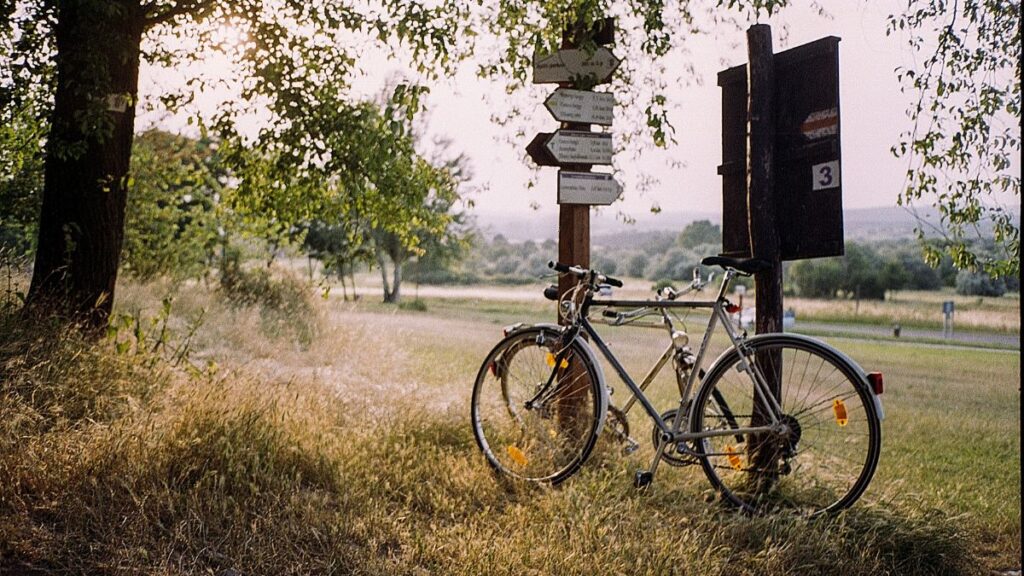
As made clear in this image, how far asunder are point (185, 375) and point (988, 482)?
624 centimetres

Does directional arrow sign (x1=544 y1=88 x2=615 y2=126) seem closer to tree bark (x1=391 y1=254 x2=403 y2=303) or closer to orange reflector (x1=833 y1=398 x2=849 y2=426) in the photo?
orange reflector (x1=833 y1=398 x2=849 y2=426)

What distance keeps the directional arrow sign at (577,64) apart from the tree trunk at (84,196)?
3.13 metres

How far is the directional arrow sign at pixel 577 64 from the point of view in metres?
5.48

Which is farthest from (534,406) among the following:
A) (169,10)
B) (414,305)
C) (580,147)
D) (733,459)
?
(414,305)

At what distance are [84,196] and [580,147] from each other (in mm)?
4000

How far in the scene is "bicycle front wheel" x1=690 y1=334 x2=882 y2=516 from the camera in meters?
3.90

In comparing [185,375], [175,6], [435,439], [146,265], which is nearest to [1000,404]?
[435,439]

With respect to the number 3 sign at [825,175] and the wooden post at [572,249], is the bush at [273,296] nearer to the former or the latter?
the wooden post at [572,249]

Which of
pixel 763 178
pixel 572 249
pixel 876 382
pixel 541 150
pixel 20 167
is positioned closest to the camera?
pixel 876 382

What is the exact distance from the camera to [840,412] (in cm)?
386

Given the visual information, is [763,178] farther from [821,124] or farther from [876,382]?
[876,382]

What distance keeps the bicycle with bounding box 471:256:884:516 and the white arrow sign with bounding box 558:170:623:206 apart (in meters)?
0.55

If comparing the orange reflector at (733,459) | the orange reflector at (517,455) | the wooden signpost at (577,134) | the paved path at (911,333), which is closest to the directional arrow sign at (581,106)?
the wooden signpost at (577,134)

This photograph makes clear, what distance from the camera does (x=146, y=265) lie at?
497 inches
